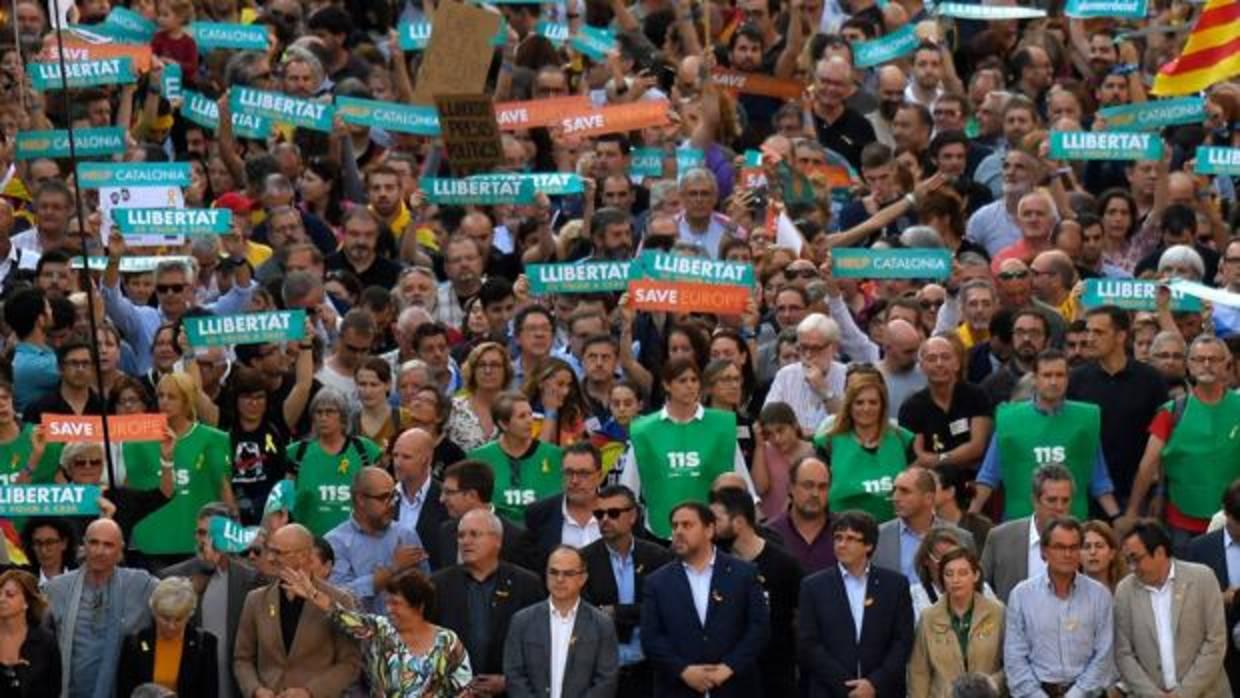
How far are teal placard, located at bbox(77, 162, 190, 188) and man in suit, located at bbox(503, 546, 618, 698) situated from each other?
5377mm

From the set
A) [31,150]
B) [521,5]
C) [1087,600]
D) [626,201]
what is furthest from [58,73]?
[1087,600]

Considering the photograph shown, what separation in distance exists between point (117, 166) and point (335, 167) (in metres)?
2.43

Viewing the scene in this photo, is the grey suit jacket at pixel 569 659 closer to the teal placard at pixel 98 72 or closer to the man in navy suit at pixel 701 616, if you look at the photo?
the man in navy suit at pixel 701 616

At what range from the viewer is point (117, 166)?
2536 cm

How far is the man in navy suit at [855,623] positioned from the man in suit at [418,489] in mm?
2034

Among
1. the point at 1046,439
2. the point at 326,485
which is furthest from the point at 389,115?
the point at 1046,439

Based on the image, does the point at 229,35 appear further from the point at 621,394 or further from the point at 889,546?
the point at 889,546

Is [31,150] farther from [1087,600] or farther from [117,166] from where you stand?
[1087,600]

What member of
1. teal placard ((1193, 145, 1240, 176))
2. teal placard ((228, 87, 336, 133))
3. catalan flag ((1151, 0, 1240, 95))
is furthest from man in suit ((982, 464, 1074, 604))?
teal placard ((228, 87, 336, 133))

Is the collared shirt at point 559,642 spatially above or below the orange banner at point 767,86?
below

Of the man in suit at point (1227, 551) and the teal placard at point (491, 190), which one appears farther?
the teal placard at point (491, 190)

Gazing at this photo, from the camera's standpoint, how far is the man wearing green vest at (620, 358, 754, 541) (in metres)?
22.1

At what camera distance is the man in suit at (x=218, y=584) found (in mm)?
21406

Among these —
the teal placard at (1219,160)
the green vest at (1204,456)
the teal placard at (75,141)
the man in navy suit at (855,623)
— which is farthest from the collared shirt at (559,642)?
the teal placard at (75,141)
